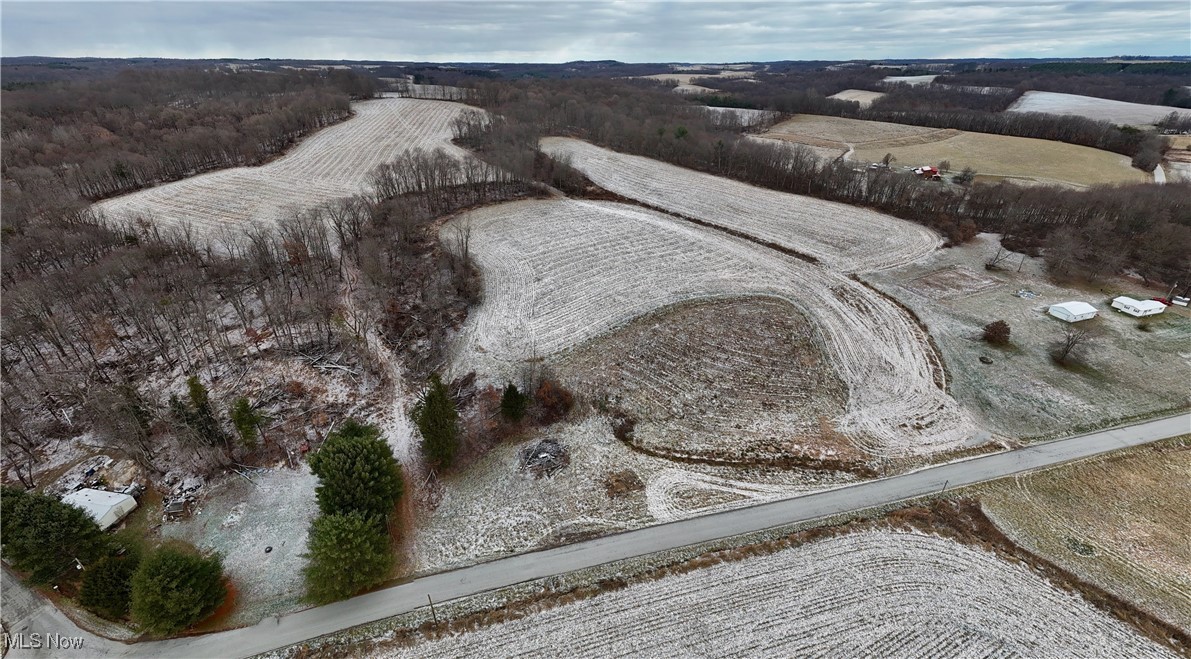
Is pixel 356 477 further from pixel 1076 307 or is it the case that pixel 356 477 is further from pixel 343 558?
pixel 1076 307

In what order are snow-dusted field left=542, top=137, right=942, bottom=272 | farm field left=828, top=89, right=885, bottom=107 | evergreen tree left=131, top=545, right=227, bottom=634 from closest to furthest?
evergreen tree left=131, top=545, right=227, bottom=634, snow-dusted field left=542, top=137, right=942, bottom=272, farm field left=828, top=89, right=885, bottom=107

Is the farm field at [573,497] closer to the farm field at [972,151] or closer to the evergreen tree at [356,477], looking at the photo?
the evergreen tree at [356,477]

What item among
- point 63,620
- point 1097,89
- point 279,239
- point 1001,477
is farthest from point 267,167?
point 1097,89

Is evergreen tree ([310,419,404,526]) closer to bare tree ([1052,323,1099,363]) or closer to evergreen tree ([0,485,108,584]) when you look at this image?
evergreen tree ([0,485,108,584])

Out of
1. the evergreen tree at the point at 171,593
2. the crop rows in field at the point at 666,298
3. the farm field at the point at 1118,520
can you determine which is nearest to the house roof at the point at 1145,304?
the farm field at the point at 1118,520

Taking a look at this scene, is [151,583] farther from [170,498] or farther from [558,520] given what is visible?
[558,520]

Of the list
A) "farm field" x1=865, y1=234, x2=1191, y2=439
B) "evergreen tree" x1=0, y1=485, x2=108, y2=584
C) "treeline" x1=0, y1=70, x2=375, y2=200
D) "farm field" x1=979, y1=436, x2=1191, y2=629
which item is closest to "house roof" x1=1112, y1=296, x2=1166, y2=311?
"farm field" x1=865, y1=234, x2=1191, y2=439

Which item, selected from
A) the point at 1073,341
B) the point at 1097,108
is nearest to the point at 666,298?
the point at 1073,341
